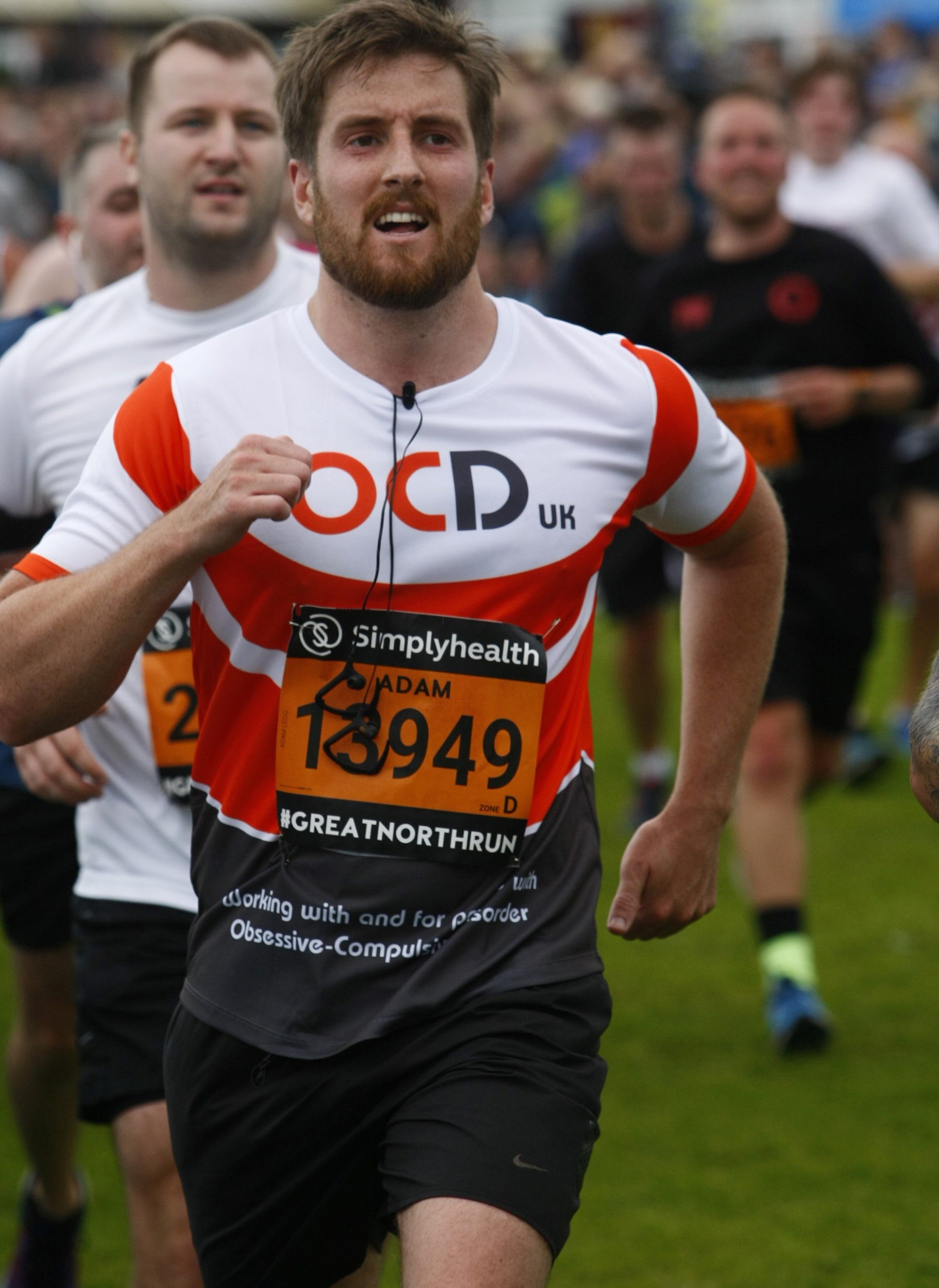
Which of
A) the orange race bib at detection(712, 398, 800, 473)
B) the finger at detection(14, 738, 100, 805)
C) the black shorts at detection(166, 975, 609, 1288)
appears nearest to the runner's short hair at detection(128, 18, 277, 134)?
the finger at detection(14, 738, 100, 805)

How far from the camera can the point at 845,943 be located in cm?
692

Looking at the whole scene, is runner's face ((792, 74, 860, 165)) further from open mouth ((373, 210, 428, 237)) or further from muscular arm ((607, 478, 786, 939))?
open mouth ((373, 210, 428, 237))

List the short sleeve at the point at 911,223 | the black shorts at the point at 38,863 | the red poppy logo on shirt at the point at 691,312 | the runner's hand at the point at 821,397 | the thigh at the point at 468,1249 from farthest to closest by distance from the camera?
the short sleeve at the point at 911,223 → the red poppy logo on shirt at the point at 691,312 → the runner's hand at the point at 821,397 → the black shorts at the point at 38,863 → the thigh at the point at 468,1249

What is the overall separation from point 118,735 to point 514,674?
1.22m

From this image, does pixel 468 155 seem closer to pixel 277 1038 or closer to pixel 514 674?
pixel 514 674

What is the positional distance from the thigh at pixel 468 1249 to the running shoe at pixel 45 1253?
2094 millimetres

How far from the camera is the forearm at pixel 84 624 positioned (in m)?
2.53

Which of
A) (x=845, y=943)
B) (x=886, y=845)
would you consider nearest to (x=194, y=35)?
(x=845, y=943)

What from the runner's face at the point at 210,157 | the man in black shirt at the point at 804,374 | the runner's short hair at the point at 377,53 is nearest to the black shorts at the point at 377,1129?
the runner's short hair at the point at 377,53

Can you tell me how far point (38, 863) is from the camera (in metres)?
4.38

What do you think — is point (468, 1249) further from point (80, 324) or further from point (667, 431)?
point (80, 324)

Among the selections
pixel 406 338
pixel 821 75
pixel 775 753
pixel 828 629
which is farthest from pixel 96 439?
pixel 821 75

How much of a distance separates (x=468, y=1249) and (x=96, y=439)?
73.7 inches

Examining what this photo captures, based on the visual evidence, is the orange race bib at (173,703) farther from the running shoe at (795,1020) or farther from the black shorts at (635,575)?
the black shorts at (635,575)
